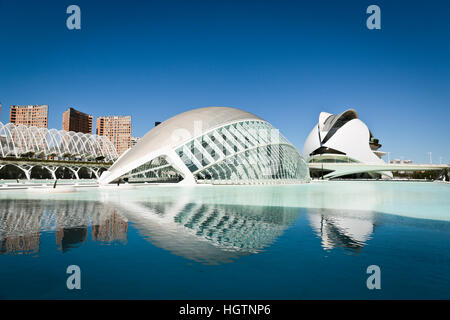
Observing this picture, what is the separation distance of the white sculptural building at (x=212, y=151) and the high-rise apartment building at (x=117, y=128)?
455 feet

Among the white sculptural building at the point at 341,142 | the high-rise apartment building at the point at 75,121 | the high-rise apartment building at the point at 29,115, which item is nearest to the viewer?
the white sculptural building at the point at 341,142

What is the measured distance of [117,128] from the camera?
176m

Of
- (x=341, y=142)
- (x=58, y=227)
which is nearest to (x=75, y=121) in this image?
(x=341, y=142)

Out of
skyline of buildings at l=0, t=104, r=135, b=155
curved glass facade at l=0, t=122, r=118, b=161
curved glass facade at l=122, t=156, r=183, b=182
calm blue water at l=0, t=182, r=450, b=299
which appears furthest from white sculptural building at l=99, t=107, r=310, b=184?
skyline of buildings at l=0, t=104, r=135, b=155

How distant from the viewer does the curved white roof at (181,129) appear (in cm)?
3586

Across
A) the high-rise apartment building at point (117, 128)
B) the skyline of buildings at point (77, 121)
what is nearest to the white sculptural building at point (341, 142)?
the skyline of buildings at point (77, 121)

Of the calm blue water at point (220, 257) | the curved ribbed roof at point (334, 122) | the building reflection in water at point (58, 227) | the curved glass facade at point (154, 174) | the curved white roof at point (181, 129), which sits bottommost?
the calm blue water at point (220, 257)

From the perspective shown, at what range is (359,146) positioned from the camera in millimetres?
90938

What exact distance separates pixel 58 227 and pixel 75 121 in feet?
515

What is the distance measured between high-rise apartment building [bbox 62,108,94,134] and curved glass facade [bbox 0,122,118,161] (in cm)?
7080

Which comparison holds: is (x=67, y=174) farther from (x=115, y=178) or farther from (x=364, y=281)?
(x=364, y=281)

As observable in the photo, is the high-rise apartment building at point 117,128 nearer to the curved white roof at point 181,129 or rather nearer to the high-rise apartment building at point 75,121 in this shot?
the high-rise apartment building at point 75,121

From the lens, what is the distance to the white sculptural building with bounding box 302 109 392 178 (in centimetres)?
8925
